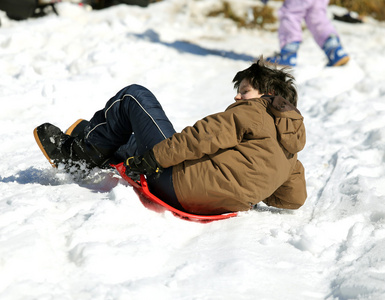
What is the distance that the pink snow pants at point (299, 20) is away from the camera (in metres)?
5.38

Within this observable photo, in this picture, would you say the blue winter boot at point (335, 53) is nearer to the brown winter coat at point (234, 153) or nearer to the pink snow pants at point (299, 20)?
the pink snow pants at point (299, 20)

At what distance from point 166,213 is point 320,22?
12.6ft

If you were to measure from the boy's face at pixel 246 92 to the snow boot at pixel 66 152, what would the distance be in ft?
2.49

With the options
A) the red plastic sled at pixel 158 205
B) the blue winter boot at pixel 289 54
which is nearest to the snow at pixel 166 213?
the red plastic sled at pixel 158 205

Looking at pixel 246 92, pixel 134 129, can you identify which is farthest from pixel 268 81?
pixel 134 129

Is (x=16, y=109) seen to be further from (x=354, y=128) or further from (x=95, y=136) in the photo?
(x=354, y=128)

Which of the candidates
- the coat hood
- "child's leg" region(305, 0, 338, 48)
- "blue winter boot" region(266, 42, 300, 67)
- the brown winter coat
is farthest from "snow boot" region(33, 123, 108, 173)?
"child's leg" region(305, 0, 338, 48)

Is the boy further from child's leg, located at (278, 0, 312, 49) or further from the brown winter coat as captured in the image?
child's leg, located at (278, 0, 312, 49)

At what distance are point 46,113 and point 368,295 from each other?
8.81 ft

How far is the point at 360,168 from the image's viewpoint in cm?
315

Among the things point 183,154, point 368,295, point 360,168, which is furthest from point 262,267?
point 360,168

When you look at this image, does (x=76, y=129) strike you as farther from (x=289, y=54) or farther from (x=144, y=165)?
(x=289, y=54)

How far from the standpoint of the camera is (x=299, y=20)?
545 cm

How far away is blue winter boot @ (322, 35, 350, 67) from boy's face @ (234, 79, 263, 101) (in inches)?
119
